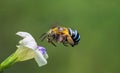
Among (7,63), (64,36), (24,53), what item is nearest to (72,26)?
(64,36)

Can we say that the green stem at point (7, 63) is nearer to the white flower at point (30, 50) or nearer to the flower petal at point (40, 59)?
the white flower at point (30, 50)

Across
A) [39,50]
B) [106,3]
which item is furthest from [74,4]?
[39,50]

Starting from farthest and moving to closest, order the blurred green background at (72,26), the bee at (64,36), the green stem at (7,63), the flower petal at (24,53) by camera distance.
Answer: the blurred green background at (72,26), the bee at (64,36), the flower petal at (24,53), the green stem at (7,63)

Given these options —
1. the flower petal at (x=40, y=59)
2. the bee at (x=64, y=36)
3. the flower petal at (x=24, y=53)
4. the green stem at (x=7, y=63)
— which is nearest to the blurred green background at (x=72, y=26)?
the bee at (x=64, y=36)

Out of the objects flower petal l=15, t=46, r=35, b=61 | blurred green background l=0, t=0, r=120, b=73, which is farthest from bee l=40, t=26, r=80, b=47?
blurred green background l=0, t=0, r=120, b=73

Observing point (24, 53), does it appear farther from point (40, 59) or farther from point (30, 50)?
point (40, 59)

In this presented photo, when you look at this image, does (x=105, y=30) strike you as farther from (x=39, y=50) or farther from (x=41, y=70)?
(x=39, y=50)
